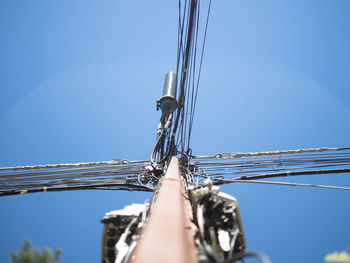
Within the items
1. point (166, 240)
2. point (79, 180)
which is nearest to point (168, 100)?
point (79, 180)

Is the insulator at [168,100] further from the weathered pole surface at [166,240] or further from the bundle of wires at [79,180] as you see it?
the weathered pole surface at [166,240]

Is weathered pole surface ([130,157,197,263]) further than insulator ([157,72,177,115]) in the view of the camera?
No

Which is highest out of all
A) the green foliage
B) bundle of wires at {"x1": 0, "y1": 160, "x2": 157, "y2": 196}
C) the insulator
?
the insulator

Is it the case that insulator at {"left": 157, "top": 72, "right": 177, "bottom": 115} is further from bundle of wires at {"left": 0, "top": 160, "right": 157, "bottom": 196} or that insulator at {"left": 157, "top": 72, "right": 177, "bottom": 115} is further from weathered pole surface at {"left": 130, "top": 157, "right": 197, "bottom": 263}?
weathered pole surface at {"left": 130, "top": 157, "right": 197, "bottom": 263}

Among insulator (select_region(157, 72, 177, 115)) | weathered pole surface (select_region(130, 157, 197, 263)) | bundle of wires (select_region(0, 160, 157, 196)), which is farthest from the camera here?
insulator (select_region(157, 72, 177, 115))

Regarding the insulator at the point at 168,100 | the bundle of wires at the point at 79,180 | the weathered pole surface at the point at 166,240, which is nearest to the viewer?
the weathered pole surface at the point at 166,240

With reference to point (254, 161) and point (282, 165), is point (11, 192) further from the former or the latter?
point (282, 165)

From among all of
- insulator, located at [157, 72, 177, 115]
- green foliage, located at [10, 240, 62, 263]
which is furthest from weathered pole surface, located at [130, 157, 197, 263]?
insulator, located at [157, 72, 177, 115]

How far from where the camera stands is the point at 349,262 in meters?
0.68

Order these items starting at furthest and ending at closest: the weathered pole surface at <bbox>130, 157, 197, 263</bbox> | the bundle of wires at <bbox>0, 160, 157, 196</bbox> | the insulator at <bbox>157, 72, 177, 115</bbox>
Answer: the insulator at <bbox>157, 72, 177, 115</bbox> < the bundle of wires at <bbox>0, 160, 157, 196</bbox> < the weathered pole surface at <bbox>130, 157, 197, 263</bbox>

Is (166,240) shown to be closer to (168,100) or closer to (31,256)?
(31,256)

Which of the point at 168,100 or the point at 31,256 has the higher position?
the point at 168,100

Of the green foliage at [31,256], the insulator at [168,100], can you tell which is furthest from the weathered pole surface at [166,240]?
the insulator at [168,100]

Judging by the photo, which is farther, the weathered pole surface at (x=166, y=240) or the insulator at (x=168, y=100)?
the insulator at (x=168, y=100)
